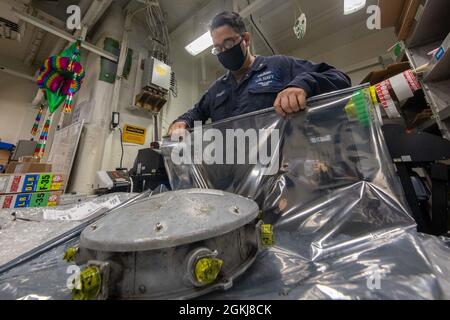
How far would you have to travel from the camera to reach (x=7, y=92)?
10.3 ft

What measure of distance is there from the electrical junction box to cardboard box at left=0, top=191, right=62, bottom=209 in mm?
1603

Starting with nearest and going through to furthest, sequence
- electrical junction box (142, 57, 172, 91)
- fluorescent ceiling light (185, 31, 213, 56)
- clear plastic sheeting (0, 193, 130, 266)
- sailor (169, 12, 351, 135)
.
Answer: clear plastic sheeting (0, 193, 130, 266) → sailor (169, 12, 351, 135) → electrical junction box (142, 57, 172, 91) → fluorescent ceiling light (185, 31, 213, 56)

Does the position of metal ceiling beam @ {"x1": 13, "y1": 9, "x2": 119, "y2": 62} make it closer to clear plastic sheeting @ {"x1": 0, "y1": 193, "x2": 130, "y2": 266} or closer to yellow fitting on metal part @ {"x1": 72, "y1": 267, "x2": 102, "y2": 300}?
clear plastic sheeting @ {"x1": 0, "y1": 193, "x2": 130, "y2": 266}

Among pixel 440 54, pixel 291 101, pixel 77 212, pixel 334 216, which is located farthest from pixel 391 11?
pixel 77 212

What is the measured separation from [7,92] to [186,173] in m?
4.32

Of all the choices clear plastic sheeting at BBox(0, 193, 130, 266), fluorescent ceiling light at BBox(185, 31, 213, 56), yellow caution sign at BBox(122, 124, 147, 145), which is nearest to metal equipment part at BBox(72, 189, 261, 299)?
clear plastic sheeting at BBox(0, 193, 130, 266)

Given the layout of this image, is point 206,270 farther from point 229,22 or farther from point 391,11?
point 391,11

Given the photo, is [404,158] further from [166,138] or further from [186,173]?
[166,138]

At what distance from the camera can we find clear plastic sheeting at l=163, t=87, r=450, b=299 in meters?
0.30

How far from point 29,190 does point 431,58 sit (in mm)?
2493

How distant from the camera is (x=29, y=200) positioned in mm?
1117

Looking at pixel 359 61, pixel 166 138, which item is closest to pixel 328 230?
pixel 166 138

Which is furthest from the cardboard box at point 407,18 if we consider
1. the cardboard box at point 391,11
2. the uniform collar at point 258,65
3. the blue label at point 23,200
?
the blue label at point 23,200
